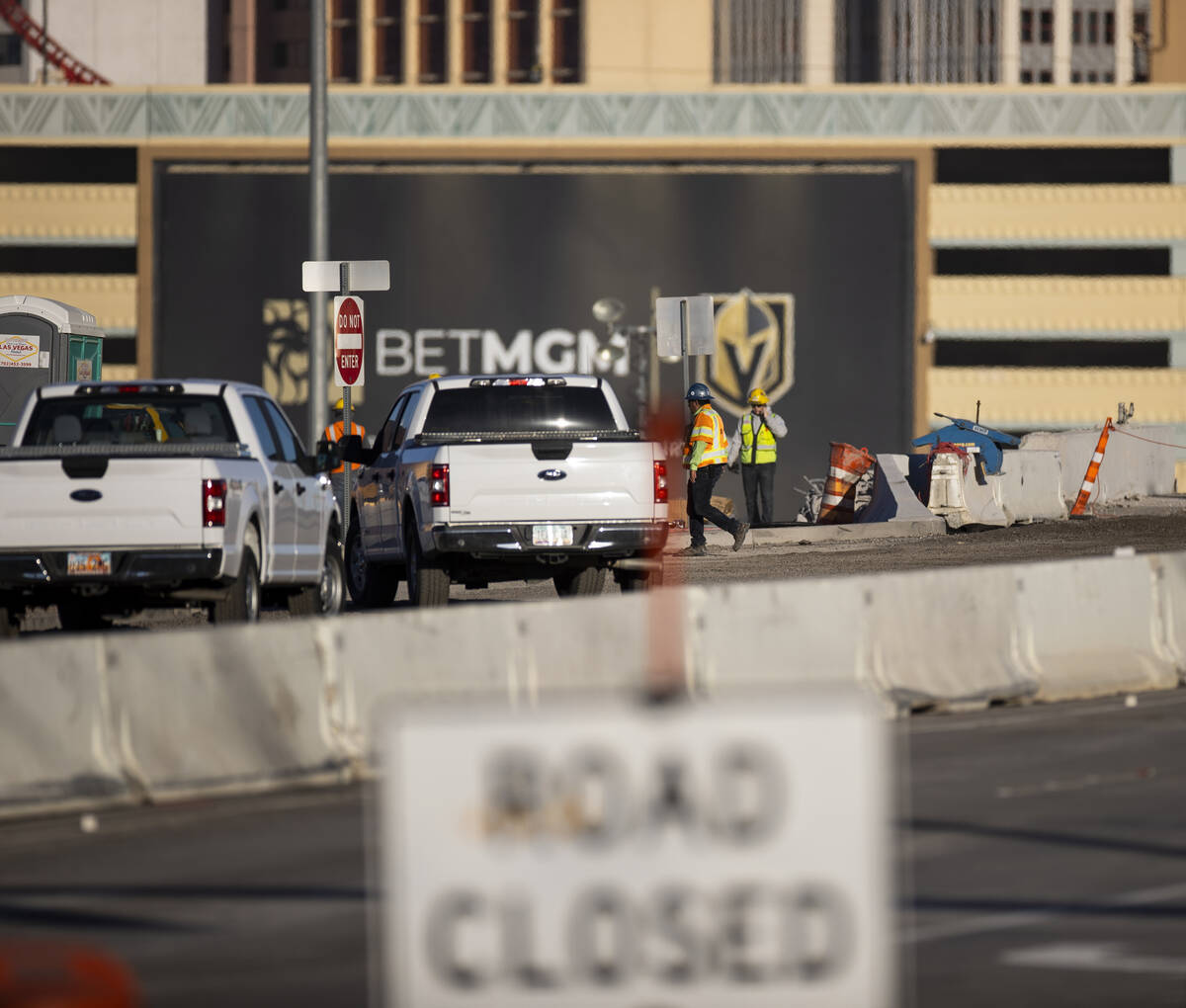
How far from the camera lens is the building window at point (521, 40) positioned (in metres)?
104

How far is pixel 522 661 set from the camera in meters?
13.1

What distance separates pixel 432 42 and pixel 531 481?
9166cm

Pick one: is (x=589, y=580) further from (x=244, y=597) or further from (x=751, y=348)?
(x=751, y=348)

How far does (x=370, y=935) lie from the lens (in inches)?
320

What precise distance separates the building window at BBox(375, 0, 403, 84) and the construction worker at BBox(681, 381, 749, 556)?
8291 cm

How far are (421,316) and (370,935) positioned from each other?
6121 centimetres

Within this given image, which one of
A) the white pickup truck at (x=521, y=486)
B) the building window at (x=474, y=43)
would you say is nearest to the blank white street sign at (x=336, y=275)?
the white pickup truck at (x=521, y=486)

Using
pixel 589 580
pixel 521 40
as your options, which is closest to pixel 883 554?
pixel 589 580

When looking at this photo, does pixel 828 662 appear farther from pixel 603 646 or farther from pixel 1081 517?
pixel 1081 517

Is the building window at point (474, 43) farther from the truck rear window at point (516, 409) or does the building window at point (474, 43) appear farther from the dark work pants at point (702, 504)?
the truck rear window at point (516, 409)

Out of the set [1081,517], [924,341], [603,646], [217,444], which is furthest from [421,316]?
[603,646]

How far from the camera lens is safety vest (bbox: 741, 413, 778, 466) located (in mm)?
34438

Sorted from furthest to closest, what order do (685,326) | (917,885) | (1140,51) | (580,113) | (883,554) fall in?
(1140,51), (580,113), (685,326), (883,554), (917,885)

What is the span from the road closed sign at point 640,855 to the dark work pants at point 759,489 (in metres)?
29.7
